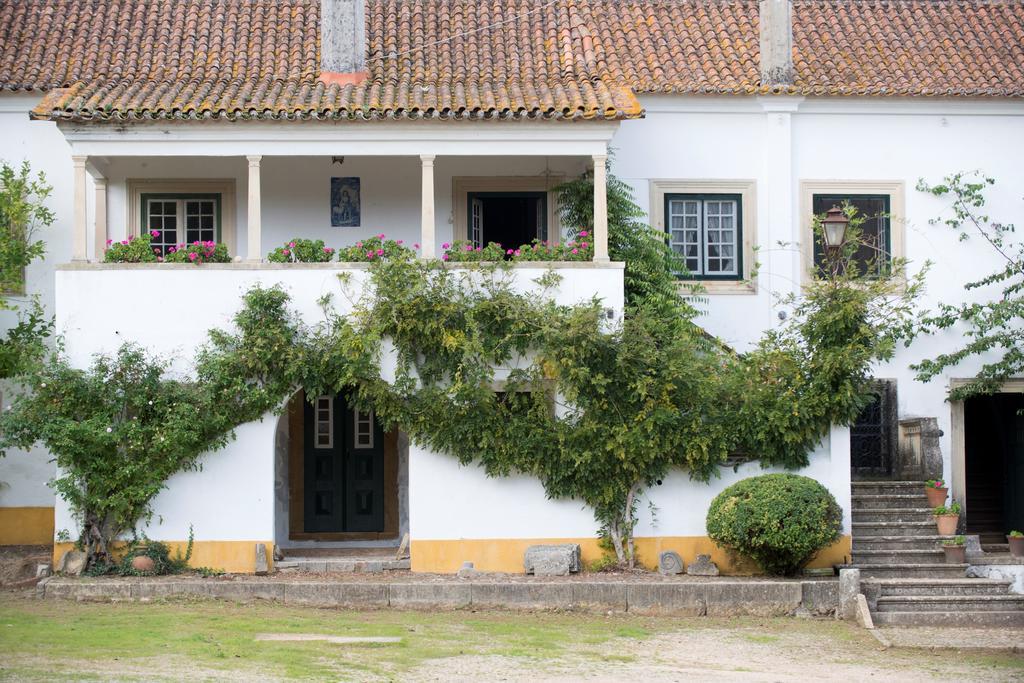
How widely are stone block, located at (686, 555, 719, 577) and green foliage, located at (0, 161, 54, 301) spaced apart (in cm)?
920

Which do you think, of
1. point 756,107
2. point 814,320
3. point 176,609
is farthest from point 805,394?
point 176,609

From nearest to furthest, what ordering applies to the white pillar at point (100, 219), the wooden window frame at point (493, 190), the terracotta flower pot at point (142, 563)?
1. the terracotta flower pot at point (142, 563)
2. the white pillar at point (100, 219)
3. the wooden window frame at point (493, 190)

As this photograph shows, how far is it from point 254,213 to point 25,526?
549cm

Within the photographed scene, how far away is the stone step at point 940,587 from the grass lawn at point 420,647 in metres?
1.14

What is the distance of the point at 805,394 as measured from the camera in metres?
17.5

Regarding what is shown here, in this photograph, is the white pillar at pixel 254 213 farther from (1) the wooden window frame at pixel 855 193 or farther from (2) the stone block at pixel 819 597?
(1) the wooden window frame at pixel 855 193

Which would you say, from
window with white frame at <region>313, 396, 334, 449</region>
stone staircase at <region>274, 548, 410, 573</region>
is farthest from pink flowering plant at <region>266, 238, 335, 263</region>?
stone staircase at <region>274, 548, 410, 573</region>

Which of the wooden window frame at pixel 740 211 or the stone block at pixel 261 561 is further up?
the wooden window frame at pixel 740 211

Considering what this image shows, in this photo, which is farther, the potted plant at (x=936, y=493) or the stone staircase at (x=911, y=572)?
the potted plant at (x=936, y=493)

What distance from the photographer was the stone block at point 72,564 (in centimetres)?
1716

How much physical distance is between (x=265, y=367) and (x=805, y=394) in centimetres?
661

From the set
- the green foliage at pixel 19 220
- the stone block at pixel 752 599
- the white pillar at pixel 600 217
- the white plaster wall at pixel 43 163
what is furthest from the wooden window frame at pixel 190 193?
the stone block at pixel 752 599

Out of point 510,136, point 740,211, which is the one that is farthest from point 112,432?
point 740,211

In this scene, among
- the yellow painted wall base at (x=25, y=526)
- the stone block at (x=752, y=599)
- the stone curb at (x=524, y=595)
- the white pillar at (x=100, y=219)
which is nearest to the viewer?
the stone curb at (x=524, y=595)
